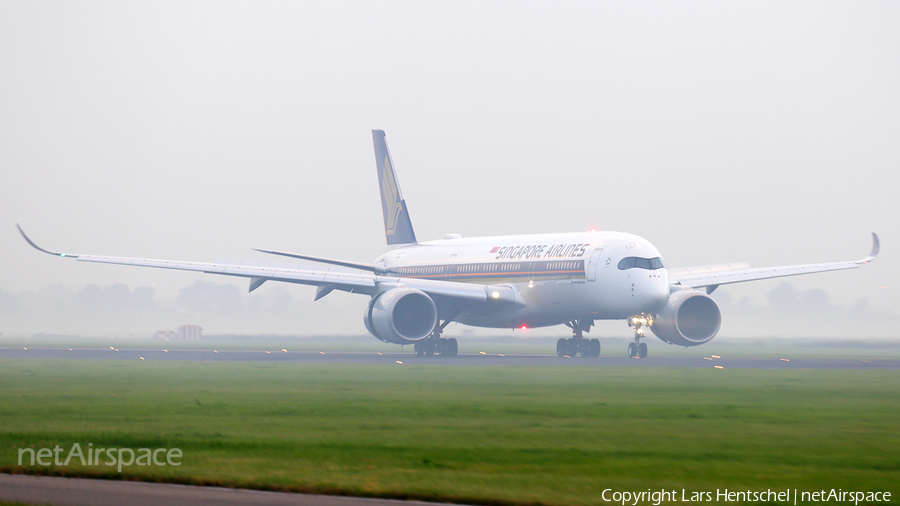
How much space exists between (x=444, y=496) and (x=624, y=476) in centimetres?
229

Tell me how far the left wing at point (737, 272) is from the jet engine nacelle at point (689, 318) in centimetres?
202

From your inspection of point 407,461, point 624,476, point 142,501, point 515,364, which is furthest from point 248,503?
point 515,364

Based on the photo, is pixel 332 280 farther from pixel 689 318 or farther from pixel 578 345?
pixel 689 318

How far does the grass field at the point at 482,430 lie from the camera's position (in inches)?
475

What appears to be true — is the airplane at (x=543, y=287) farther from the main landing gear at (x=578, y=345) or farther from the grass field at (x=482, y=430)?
the grass field at (x=482, y=430)

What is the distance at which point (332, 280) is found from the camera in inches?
1575

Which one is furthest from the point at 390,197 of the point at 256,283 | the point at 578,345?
the point at 578,345

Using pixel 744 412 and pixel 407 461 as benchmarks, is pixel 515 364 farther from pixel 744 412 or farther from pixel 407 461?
pixel 407 461

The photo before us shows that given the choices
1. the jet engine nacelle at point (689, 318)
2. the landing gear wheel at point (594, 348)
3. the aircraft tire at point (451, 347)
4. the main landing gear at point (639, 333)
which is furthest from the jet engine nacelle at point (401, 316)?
the jet engine nacelle at point (689, 318)

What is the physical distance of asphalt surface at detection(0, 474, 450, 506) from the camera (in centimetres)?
1061

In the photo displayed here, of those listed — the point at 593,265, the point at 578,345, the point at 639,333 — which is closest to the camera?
the point at 593,265

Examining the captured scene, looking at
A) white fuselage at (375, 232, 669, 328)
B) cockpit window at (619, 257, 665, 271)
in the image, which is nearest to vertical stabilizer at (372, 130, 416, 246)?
white fuselage at (375, 232, 669, 328)

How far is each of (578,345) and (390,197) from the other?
1523 cm

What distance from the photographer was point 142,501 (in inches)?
420
